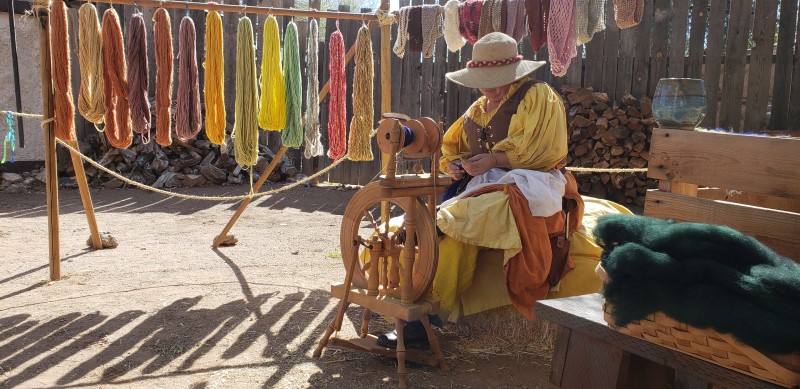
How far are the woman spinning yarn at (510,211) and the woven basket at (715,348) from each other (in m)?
1.55

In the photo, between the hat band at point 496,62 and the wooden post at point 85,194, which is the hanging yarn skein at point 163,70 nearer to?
the wooden post at point 85,194

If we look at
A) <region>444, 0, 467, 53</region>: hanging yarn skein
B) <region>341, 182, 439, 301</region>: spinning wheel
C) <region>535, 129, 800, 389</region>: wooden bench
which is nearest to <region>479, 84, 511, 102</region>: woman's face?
<region>341, 182, 439, 301</region>: spinning wheel

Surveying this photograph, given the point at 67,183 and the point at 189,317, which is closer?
the point at 189,317

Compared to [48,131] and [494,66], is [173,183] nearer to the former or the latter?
[48,131]

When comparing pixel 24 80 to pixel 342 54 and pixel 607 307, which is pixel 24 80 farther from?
pixel 607 307

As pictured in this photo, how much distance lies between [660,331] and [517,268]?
1668 mm

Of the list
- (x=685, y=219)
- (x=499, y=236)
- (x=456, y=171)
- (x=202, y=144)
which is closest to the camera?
(x=685, y=219)

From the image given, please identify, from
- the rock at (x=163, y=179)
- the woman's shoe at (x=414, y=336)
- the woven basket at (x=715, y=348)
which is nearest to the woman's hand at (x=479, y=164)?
the woman's shoe at (x=414, y=336)

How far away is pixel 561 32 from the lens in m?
3.92

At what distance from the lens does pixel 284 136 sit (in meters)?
4.53

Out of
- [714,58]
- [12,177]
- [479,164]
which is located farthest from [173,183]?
[714,58]

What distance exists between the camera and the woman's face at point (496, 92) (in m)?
3.49

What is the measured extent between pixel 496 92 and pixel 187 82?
2014mm

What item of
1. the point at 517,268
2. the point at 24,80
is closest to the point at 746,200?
the point at 517,268
